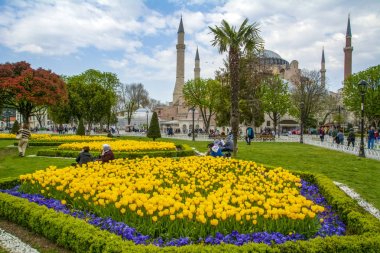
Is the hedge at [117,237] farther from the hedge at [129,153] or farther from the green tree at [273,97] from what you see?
the green tree at [273,97]

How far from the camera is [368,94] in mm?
42281

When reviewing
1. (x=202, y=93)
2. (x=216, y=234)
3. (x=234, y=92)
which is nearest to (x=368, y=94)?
(x=202, y=93)

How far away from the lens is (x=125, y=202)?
5.29 meters

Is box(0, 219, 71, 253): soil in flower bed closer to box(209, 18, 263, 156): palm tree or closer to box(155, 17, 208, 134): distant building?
box(209, 18, 263, 156): palm tree

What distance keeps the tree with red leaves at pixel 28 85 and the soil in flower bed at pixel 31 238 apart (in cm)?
2119

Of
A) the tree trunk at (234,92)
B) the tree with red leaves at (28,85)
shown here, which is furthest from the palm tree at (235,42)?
the tree with red leaves at (28,85)

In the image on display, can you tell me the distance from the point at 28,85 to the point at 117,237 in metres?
24.5

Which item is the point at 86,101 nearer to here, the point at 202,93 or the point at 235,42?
the point at 202,93

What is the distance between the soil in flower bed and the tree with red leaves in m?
21.2

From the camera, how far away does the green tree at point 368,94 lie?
137 ft

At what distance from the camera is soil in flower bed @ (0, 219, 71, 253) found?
508 cm

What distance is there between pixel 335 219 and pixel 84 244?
435cm

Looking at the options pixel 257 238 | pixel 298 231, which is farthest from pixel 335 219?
pixel 257 238

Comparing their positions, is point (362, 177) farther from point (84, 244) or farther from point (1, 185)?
point (1, 185)
